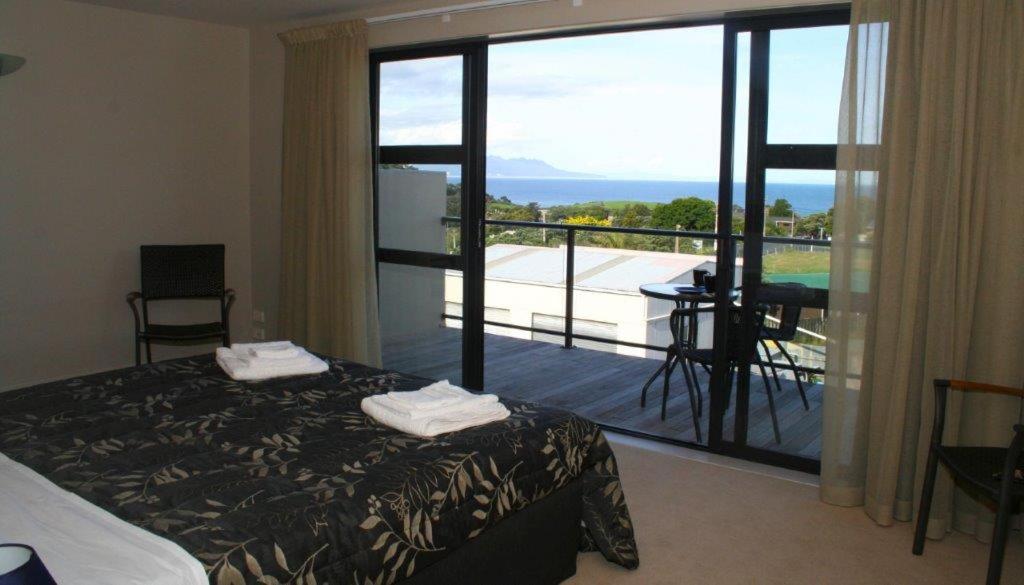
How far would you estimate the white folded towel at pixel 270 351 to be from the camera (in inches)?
136

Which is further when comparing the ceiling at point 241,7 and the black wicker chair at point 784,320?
the ceiling at point 241,7

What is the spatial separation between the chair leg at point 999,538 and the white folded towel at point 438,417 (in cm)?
166

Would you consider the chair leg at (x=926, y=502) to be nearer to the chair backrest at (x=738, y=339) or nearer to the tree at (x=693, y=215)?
the chair backrest at (x=738, y=339)

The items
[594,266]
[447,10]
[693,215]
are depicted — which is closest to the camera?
[447,10]

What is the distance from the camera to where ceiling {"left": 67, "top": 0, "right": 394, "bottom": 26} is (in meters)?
5.06

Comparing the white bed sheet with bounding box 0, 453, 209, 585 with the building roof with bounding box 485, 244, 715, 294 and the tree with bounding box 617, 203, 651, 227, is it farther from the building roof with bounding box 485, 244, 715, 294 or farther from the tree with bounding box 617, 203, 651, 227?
the tree with bounding box 617, 203, 651, 227

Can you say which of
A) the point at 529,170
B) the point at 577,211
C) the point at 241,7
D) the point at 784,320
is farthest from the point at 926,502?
the point at 577,211

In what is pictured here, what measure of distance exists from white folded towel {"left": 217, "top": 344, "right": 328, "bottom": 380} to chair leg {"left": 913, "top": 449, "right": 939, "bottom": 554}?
245 centimetres

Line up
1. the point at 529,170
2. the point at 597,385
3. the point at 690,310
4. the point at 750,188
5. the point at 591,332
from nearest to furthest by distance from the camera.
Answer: the point at 750,188 → the point at 690,310 → the point at 597,385 → the point at 591,332 → the point at 529,170

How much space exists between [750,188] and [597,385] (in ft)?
7.05

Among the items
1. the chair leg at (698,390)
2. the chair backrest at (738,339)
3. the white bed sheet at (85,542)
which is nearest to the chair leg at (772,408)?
the chair backrest at (738,339)

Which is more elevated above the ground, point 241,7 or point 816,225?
point 241,7

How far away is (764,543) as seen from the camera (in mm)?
3293

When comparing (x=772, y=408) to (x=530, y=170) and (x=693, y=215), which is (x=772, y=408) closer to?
(x=693, y=215)
